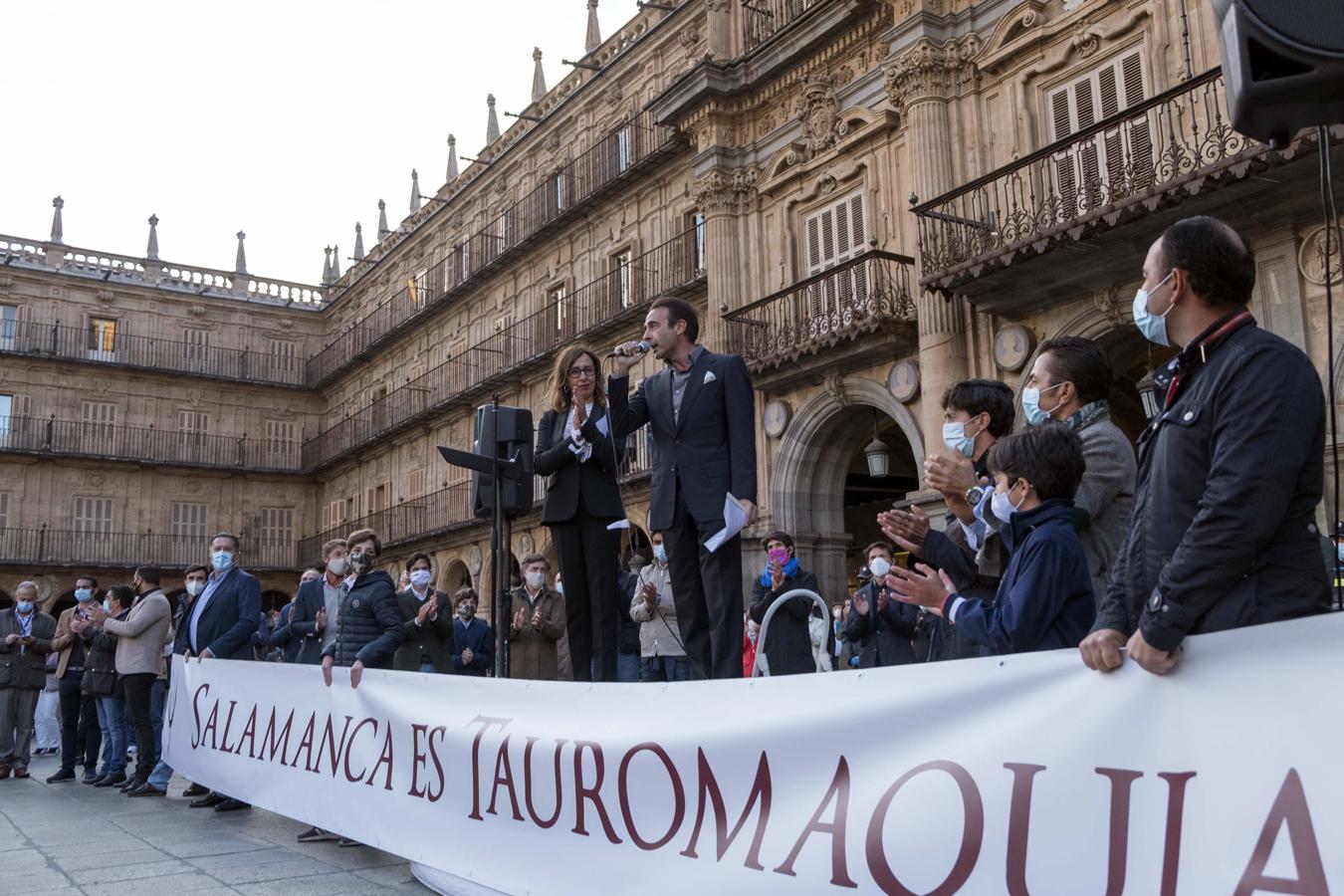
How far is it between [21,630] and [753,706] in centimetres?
991

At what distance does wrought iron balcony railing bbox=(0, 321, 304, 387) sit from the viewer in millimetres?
35156

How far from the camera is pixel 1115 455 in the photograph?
11.2 feet

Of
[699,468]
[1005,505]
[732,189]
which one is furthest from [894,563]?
[732,189]

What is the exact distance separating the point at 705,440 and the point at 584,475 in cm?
66

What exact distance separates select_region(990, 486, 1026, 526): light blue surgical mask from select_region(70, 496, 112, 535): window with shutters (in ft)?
120

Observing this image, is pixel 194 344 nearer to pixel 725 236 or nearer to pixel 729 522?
pixel 725 236

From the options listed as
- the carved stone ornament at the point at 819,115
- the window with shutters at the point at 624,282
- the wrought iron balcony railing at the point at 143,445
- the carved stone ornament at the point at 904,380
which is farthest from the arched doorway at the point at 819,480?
the wrought iron balcony railing at the point at 143,445

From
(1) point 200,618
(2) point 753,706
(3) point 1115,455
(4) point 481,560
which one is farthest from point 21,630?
(4) point 481,560

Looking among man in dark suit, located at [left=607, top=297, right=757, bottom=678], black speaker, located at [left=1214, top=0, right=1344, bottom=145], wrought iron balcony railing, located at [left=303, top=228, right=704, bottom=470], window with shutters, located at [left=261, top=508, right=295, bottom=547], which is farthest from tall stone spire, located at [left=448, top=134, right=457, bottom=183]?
black speaker, located at [left=1214, top=0, right=1344, bottom=145]

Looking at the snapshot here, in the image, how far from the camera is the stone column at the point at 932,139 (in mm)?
13945

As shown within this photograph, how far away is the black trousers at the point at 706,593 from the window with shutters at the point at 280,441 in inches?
1411

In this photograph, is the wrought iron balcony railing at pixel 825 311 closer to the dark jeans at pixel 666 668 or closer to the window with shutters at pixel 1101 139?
the window with shutters at pixel 1101 139

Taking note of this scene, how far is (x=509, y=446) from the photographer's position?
7.12 m

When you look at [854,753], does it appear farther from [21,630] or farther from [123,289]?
[123,289]
